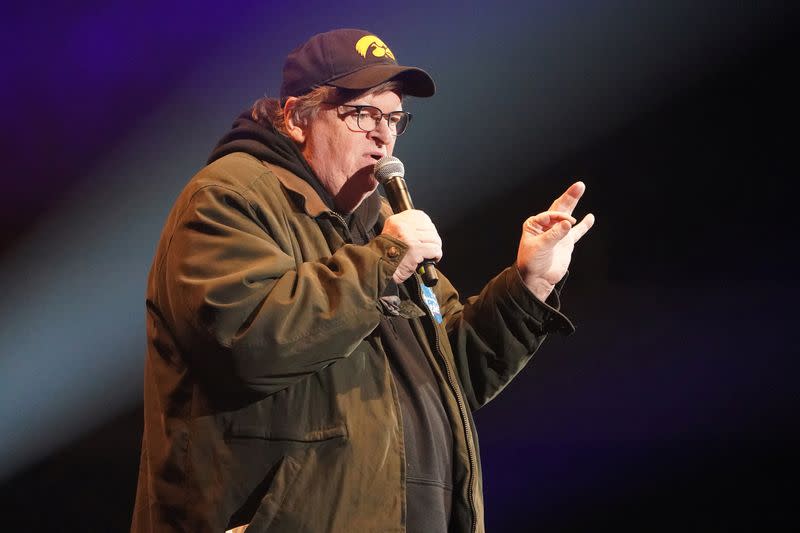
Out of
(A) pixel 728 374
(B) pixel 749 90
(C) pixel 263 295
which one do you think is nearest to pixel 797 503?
(A) pixel 728 374

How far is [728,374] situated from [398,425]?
6.24 feet

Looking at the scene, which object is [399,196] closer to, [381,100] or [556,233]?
[381,100]

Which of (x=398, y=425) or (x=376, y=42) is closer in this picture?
(x=398, y=425)

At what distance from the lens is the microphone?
144 cm

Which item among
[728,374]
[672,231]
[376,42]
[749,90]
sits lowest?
[728,374]

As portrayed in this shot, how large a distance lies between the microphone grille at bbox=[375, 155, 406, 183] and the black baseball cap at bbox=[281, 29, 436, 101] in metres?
0.17

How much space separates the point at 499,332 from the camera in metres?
1.83

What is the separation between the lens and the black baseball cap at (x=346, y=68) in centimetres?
164

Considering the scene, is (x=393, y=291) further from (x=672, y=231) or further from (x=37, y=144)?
(x=672, y=231)

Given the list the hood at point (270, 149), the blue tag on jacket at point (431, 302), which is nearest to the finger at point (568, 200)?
the blue tag on jacket at point (431, 302)

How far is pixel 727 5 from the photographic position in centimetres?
270

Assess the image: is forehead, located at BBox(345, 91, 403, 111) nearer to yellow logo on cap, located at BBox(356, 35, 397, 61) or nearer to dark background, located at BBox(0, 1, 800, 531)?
yellow logo on cap, located at BBox(356, 35, 397, 61)

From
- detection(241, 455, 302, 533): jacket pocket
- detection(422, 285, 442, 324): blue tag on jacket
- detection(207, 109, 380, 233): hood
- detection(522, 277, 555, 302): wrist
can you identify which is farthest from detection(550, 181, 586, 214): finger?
detection(241, 455, 302, 533): jacket pocket

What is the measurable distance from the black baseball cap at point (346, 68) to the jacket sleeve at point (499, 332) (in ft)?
1.62
